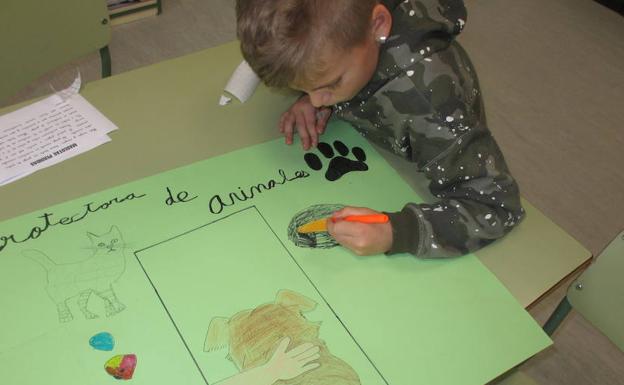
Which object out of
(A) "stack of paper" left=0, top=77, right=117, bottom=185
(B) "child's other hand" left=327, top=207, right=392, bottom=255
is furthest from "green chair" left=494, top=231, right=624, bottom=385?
(A) "stack of paper" left=0, top=77, right=117, bottom=185

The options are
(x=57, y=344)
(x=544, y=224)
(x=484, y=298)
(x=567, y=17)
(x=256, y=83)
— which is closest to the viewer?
(x=57, y=344)

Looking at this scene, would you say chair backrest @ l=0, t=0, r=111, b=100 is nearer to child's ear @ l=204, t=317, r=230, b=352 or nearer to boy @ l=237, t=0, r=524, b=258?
boy @ l=237, t=0, r=524, b=258

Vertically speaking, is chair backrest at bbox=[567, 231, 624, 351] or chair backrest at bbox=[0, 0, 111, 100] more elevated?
chair backrest at bbox=[0, 0, 111, 100]

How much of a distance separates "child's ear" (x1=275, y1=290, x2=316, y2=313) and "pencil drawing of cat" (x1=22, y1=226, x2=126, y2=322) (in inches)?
6.8

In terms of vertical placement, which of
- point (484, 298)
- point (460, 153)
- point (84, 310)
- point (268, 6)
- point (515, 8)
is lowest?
point (484, 298)

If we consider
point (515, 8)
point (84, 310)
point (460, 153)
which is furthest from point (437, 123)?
point (515, 8)

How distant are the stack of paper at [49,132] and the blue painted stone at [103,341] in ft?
0.89

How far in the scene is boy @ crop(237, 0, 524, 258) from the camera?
0.66 meters

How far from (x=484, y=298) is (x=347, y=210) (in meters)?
0.20

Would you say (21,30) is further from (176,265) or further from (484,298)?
(484,298)

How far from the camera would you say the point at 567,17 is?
90.9 inches

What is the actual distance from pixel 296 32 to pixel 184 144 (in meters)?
0.27

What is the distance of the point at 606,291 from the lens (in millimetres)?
772

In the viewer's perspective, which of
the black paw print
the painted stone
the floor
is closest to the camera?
the painted stone
